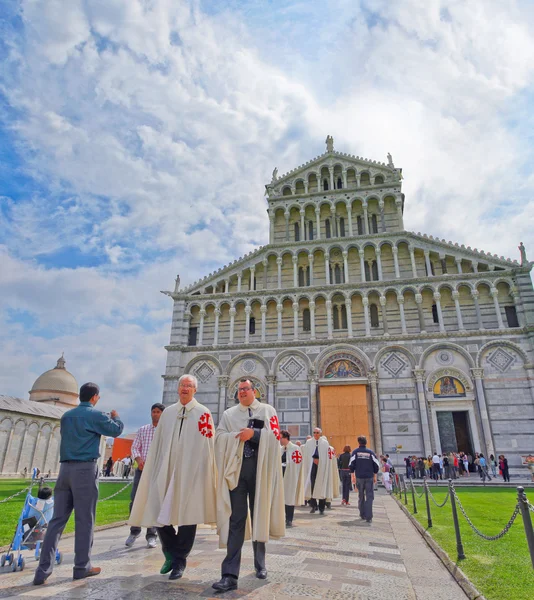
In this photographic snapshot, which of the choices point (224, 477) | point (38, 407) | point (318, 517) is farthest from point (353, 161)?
point (38, 407)

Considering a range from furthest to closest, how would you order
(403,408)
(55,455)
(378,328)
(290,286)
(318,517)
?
(55,455) → (290,286) → (378,328) → (403,408) → (318,517)

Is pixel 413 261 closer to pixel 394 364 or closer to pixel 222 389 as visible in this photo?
pixel 394 364

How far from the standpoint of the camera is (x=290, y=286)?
27047 mm

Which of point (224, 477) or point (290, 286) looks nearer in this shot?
point (224, 477)

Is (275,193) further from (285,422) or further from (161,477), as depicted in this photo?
(161,477)

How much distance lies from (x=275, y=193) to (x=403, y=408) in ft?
55.8

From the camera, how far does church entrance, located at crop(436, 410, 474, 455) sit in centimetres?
A: 2184

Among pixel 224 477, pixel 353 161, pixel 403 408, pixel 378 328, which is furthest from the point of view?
pixel 353 161

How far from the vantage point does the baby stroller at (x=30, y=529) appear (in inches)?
197

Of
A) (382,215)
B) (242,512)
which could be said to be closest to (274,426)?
(242,512)

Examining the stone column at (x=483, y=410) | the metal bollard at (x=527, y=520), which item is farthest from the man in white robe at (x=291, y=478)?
the stone column at (x=483, y=410)

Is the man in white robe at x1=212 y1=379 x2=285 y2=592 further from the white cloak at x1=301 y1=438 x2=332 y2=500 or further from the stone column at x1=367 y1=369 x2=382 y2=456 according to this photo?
the stone column at x1=367 y1=369 x2=382 y2=456

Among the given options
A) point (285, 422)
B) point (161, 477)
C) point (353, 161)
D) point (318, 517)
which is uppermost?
point (353, 161)

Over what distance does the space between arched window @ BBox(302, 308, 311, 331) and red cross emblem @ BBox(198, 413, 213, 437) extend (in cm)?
2102
